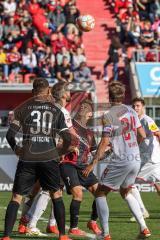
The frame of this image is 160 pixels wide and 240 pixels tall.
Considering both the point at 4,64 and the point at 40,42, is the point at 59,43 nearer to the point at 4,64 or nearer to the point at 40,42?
the point at 40,42

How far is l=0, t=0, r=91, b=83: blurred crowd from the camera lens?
91.8 feet

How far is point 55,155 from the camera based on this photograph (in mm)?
11320

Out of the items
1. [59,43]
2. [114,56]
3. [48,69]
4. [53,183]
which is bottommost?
[53,183]

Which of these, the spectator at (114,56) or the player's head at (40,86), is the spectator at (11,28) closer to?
the spectator at (114,56)

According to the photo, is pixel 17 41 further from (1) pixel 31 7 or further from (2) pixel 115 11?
(2) pixel 115 11

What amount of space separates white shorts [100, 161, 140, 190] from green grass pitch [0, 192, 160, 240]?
3.24 feet

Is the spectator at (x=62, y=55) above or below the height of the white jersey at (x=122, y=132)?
above

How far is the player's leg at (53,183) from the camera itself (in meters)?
11.3

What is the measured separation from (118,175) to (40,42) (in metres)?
18.1

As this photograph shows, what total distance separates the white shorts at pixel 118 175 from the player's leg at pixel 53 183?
0.63 m

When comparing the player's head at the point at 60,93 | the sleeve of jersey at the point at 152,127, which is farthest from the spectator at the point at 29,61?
the player's head at the point at 60,93

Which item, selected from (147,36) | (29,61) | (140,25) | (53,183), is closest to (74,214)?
(53,183)

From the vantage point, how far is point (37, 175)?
37.2 ft

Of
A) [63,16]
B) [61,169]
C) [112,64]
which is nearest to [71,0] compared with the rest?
[63,16]
